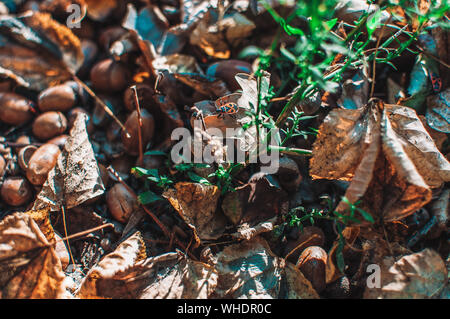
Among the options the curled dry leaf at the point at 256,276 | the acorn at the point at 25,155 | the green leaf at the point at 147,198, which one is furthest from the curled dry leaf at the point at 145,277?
the acorn at the point at 25,155

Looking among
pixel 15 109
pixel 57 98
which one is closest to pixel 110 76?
pixel 57 98

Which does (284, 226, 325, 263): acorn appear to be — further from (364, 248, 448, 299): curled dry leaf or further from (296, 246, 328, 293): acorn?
(364, 248, 448, 299): curled dry leaf

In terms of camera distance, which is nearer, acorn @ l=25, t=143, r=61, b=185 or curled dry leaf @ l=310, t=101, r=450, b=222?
curled dry leaf @ l=310, t=101, r=450, b=222

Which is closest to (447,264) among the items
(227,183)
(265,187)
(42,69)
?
(265,187)

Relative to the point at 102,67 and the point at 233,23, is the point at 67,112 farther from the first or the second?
the point at 233,23

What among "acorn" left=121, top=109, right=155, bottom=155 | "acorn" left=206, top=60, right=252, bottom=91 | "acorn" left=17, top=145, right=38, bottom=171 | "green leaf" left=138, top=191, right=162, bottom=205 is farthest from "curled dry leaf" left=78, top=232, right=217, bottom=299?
"acorn" left=206, top=60, right=252, bottom=91

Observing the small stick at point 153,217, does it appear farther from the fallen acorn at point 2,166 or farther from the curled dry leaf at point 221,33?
the curled dry leaf at point 221,33

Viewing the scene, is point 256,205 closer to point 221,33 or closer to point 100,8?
point 221,33
